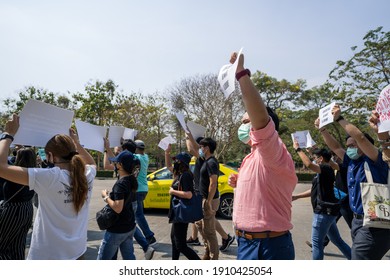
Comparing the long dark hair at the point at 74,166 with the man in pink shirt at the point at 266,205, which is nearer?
the man in pink shirt at the point at 266,205

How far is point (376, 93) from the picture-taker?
18031 millimetres

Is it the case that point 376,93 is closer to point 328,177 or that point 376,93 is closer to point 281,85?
point 328,177

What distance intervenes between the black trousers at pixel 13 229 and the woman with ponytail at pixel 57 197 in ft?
4.30

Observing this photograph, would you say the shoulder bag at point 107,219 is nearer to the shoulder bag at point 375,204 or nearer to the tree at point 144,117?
the shoulder bag at point 375,204

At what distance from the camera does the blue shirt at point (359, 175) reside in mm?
2962

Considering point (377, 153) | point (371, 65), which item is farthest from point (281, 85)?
point (377, 153)

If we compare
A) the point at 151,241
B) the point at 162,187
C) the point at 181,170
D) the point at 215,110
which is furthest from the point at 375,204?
the point at 215,110

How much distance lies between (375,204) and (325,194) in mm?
1722

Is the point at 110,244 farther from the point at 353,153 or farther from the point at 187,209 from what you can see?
the point at 353,153

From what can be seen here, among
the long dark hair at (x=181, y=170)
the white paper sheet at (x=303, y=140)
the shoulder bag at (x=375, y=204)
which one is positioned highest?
the white paper sheet at (x=303, y=140)

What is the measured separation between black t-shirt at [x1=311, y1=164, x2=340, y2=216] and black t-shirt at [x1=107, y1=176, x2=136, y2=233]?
250cm

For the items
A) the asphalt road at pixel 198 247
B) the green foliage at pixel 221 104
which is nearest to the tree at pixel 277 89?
the green foliage at pixel 221 104

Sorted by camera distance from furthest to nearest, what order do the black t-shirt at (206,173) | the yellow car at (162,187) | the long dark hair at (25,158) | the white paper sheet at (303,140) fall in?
the yellow car at (162,187), the white paper sheet at (303,140), the black t-shirt at (206,173), the long dark hair at (25,158)
